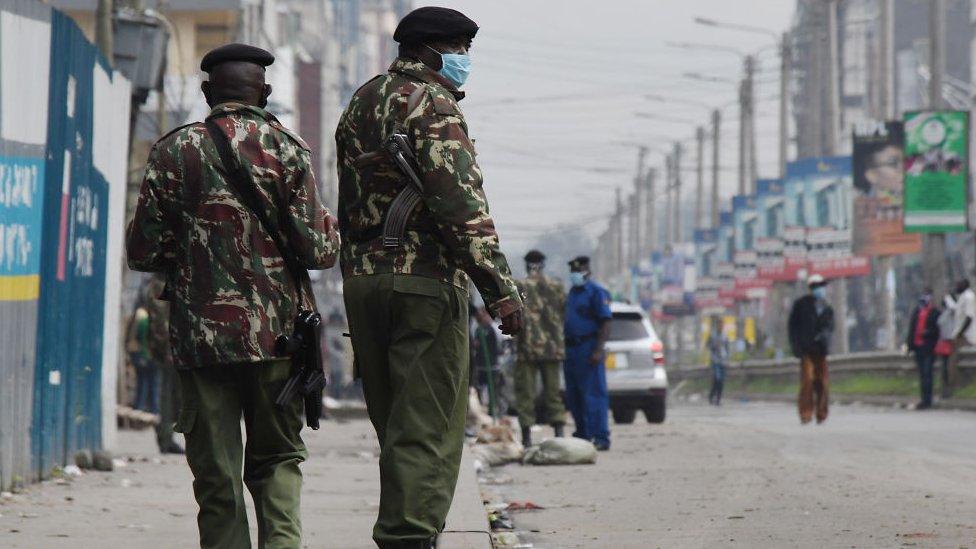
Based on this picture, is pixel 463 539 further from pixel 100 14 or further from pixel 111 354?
pixel 100 14

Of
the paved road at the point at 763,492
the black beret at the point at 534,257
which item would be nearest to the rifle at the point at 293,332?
the paved road at the point at 763,492

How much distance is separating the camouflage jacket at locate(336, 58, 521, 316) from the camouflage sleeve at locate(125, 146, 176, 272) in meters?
0.59

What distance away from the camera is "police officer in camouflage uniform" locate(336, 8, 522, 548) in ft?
20.3

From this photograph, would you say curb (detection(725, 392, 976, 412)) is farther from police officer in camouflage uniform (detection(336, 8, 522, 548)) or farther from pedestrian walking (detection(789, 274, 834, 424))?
police officer in camouflage uniform (detection(336, 8, 522, 548))

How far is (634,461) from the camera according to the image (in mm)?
15984

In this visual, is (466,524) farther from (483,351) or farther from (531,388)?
(483,351)

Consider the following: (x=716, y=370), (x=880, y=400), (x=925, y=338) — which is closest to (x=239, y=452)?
(x=925, y=338)

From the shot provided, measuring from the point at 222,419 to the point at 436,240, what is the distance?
0.88 metres

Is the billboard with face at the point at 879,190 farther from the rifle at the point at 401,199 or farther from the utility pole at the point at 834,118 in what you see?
the rifle at the point at 401,199

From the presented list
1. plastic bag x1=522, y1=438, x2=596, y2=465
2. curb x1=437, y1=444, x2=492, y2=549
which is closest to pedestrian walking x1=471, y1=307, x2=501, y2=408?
plastic bag x1=522, y1=438, x2=596, y2=465

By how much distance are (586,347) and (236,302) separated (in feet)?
35.3

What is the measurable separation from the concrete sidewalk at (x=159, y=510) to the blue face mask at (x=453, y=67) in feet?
7.81

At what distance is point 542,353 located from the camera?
17.0 meters

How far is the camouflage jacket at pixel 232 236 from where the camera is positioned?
609 cm
